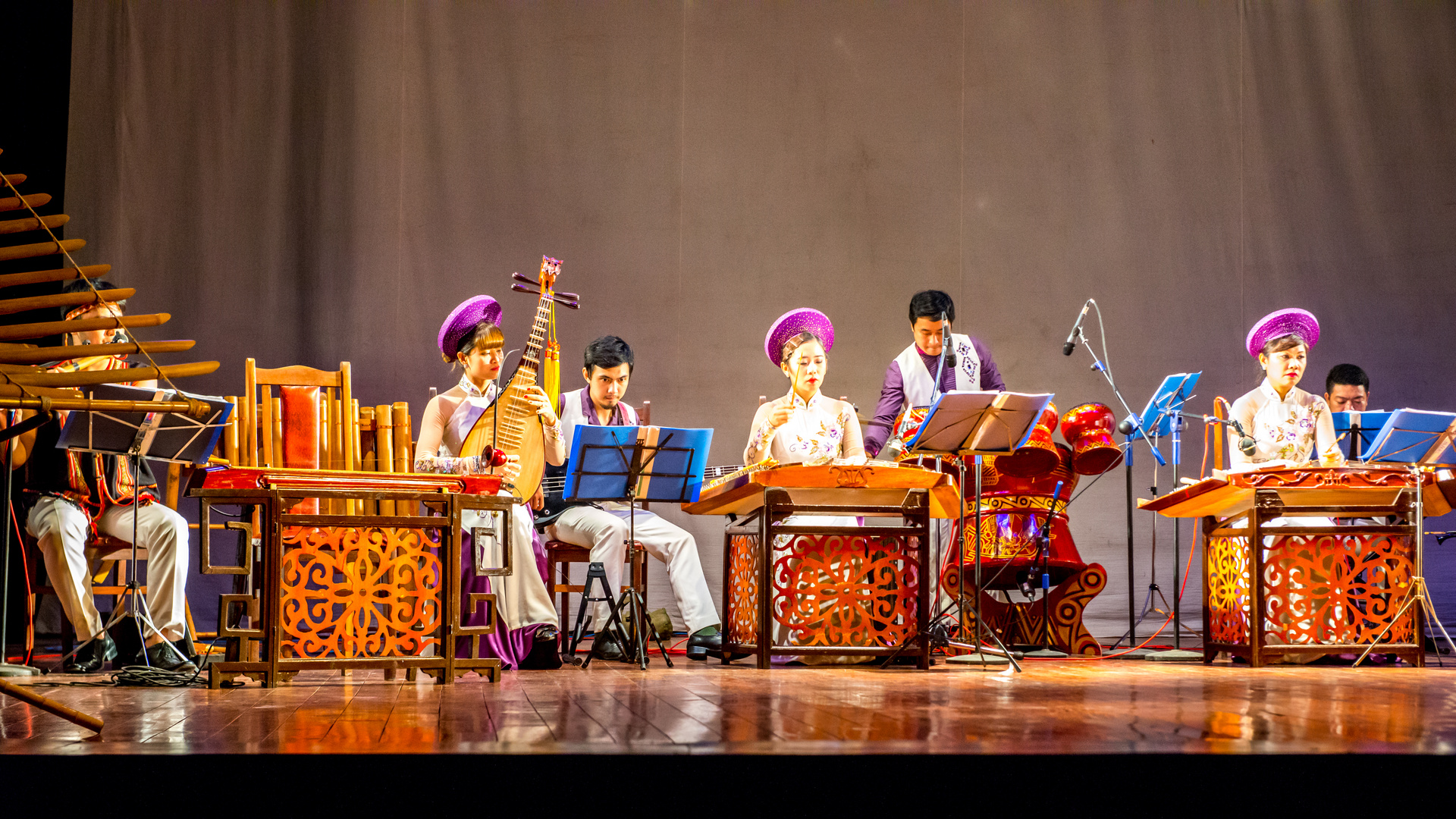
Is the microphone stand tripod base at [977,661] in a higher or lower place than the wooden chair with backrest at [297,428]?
lower

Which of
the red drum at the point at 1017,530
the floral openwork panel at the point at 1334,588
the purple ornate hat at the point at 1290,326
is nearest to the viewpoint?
the floral openwork panel at the point at 1334,588

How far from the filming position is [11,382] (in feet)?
7.30

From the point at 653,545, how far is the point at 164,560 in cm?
191

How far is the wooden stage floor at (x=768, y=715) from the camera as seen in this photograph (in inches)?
96.3

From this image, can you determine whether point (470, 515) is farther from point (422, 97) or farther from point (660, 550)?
point (422, 97)

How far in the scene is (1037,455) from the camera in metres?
5.49

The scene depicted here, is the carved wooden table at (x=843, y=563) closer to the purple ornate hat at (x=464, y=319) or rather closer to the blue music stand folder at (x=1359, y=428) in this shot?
the purple ornate hat at (x=464, y=319)

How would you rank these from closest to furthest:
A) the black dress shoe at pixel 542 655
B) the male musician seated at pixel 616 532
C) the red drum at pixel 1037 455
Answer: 1. the black dress shoe at pixel 542 655
2. the male musician seated at pixel 616 532
3. the red drum at pixel 1037 455

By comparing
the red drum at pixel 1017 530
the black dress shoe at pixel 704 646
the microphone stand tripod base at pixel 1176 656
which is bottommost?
the microphone stand tripod base at pixel 1176 656

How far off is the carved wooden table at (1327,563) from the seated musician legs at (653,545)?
83.1 inches

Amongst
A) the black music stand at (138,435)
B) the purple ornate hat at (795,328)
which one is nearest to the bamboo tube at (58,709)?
the black music stand at (138,435)

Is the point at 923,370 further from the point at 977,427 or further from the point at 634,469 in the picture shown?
the point at 634,469

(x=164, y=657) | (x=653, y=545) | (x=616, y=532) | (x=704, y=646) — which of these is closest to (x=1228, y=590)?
(x=704, y=646)

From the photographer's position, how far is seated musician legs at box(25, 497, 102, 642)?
15.1ft
